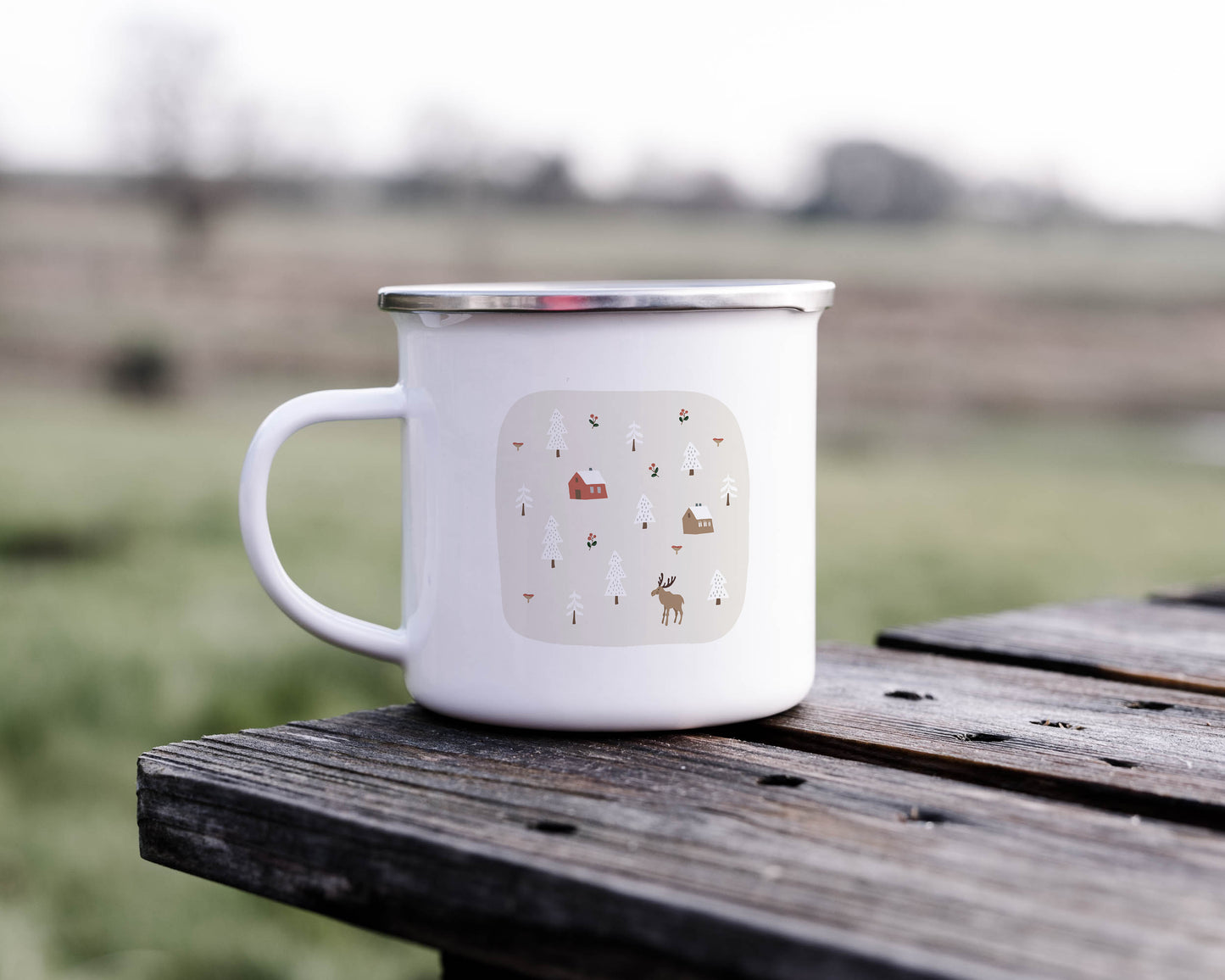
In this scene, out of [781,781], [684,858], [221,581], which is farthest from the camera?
[221,581]

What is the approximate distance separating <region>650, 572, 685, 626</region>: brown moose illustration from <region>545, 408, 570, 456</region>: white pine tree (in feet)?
0.27

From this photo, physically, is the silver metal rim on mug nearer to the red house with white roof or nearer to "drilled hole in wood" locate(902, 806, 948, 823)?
the red house with white roof

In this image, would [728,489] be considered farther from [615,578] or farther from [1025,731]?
[1025,731]

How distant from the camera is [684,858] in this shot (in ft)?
1.52

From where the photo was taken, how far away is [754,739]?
0.66 metres

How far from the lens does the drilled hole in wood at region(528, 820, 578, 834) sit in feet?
1.60

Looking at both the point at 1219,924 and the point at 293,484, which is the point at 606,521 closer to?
the point at 1219,924

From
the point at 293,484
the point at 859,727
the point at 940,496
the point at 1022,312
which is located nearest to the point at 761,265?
the point at 940,496

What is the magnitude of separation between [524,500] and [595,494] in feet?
0.12

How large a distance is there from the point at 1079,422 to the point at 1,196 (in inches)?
220

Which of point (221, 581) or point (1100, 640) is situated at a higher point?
point (1100, 640)

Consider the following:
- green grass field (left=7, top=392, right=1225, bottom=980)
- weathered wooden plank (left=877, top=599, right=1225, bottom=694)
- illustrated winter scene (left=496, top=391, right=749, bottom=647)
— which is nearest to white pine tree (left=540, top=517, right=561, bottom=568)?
illustrated winter scene (left=496, top=391, right=749, bottom=647)

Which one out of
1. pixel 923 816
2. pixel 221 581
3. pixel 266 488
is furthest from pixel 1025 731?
pixel 221 581

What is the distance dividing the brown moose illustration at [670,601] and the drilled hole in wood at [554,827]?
6.6 inches
